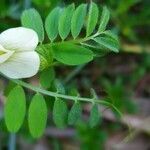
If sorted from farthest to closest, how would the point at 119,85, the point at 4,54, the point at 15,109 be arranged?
1. the point at 119,85
2. the point at 15,109
3. the point at 4,54

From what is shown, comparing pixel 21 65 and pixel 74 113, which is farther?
pixel 74 113

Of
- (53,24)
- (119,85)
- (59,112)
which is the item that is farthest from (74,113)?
(119,85)

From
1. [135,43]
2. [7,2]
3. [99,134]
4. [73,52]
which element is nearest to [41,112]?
[73,52]

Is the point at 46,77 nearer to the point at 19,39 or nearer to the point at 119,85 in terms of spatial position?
the point at 19,39

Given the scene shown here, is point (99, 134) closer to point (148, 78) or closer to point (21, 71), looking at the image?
point (148, 78)

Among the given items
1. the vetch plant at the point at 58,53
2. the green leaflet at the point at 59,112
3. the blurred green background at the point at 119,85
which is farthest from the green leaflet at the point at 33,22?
the blurred green background at the point at 119,85

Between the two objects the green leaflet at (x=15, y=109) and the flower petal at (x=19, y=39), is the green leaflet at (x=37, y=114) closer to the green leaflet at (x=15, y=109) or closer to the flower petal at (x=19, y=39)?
the green leaflet at (x=15, y=109)

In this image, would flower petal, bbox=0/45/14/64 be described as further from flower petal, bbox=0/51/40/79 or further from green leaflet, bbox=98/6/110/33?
green leaflet, bbox=98/6/110/33

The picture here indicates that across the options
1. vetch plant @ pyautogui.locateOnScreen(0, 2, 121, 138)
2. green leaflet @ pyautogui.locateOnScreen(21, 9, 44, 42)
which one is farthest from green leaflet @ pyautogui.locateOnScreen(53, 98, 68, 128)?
green leaflet @ pyautogui.locateOnScreen(21, 9, 44, 42)
